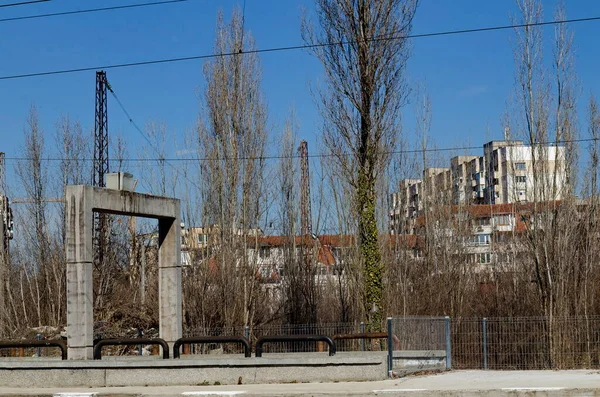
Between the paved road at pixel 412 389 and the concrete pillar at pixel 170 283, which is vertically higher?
the concrete pillar at pixel 170 283

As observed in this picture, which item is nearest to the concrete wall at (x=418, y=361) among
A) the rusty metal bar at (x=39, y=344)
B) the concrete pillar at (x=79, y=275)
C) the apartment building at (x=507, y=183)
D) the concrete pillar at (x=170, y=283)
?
the concrete pillar at (x=170, y=283)

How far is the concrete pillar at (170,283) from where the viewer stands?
2030 cm

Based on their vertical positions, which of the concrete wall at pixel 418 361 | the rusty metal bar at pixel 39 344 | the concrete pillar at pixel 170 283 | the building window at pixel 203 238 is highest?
the building window at pixel 203 238

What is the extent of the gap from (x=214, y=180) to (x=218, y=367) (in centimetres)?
1966

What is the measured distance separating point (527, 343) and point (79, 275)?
15.0 meters

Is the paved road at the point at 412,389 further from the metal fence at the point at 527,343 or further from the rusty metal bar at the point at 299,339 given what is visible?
the metal fence at the point at 527,343

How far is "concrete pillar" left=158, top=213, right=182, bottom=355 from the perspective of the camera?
799 inches

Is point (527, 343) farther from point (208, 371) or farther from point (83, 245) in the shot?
point (83, 245)

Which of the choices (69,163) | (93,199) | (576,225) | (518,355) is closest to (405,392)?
(93,199)

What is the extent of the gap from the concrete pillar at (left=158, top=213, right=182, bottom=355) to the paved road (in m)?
4.23

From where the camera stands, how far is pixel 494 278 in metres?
43.1

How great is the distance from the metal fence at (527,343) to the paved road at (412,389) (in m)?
6.54

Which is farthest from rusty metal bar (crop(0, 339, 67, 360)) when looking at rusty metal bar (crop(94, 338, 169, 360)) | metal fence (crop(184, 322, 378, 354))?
metal fence (crop(184, 322, 378, 354))

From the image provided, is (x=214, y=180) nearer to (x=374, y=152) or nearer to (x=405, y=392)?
(x=374, y=152)
